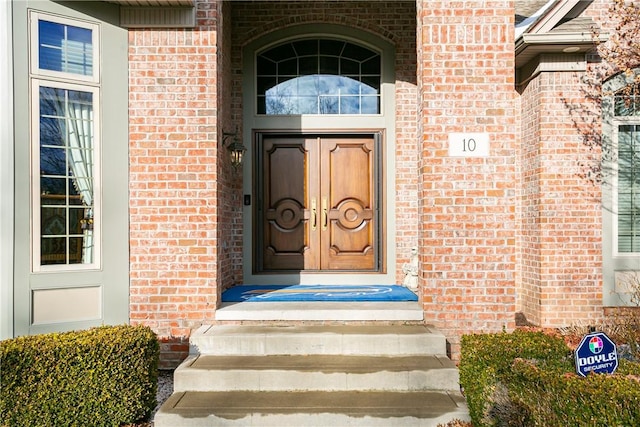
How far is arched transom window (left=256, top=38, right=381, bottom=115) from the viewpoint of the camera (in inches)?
248

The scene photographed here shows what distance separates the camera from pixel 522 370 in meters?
2.92

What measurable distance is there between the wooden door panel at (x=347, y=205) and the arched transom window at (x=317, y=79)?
573 mm

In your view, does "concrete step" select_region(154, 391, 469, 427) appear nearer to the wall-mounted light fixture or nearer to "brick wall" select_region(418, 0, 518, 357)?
"brick wall" select_region(418, 0, 518, 357)

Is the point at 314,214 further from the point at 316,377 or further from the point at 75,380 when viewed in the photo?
the point at 75,380

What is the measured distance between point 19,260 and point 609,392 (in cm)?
500

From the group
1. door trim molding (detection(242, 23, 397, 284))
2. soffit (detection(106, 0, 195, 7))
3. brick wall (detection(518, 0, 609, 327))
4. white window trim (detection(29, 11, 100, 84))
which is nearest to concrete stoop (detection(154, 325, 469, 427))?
door trim molding (detection(242, 23, 397, 284))

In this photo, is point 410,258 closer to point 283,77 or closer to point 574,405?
point 283,77

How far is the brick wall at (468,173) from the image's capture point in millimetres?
4500

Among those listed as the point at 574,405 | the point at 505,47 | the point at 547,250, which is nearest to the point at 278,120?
the point at 505,47

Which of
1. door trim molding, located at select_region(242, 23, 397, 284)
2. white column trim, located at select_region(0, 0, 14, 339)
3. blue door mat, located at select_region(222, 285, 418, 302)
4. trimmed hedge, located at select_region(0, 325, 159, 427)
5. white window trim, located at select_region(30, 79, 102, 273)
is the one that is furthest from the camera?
door trim molding, located at select_region(242, 23, 397, 284)

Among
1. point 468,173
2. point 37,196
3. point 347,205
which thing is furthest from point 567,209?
point 37,196

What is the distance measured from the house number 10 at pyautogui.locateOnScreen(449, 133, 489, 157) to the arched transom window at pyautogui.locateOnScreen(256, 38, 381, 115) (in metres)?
2.01

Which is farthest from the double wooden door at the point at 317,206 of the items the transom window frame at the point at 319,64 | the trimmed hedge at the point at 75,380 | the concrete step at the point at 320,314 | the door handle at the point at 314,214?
the trimmed hedge at the point at 75,380

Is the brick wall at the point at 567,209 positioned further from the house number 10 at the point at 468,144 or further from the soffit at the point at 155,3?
the soffit at the point at 155,3
